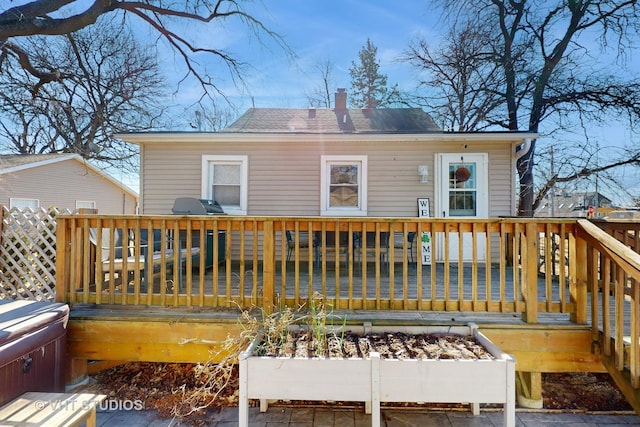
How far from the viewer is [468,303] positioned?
2.90m

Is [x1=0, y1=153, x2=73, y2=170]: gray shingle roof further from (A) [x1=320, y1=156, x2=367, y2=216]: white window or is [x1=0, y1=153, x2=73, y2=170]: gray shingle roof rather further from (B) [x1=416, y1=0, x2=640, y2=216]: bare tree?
(B) [x1=416, y1=0, x2=640, y2=216]: bare tree

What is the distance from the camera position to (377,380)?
83.8 inches

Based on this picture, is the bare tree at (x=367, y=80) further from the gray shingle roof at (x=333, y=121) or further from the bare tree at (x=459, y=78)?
the gray shingle roof at (x=333, y=121)

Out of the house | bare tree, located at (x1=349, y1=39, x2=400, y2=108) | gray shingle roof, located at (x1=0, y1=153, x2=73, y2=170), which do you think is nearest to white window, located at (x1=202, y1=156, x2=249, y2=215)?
the house

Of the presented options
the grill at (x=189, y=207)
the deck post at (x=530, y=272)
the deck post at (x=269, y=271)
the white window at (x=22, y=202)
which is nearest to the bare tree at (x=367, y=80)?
the grill at (x=189, y=207)

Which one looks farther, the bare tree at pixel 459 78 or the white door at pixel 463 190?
the bare tree at pixel 459 78

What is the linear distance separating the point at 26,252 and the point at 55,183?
41.1 feet

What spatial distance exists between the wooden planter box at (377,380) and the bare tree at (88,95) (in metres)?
12.4

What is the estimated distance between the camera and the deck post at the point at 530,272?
112 inches

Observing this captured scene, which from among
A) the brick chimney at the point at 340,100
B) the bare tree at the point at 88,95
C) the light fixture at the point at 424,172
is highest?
the bare tree at the point at 88,95

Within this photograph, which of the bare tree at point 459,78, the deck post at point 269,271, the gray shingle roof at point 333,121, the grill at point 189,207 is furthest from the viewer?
the bare tree at point 459,78

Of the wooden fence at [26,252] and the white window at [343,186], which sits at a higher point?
the white window at [343,186]

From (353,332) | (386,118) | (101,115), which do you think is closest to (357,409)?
(353,332)

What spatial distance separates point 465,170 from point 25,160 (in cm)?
1580
